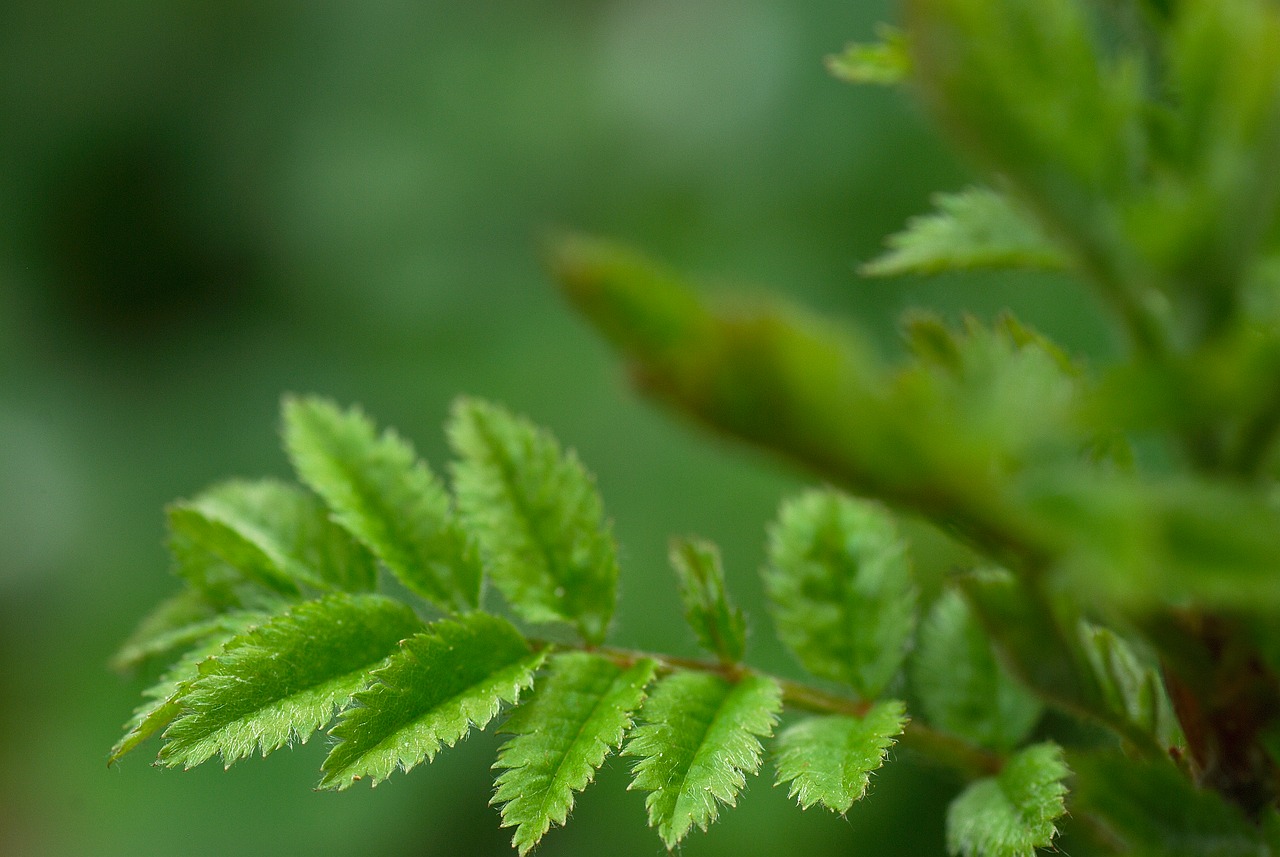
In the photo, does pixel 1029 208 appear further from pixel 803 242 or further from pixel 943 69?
pixel 803 242

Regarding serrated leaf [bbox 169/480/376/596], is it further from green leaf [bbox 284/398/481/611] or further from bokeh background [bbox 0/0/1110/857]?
bokeh background [bbox 0/0/1110/857]

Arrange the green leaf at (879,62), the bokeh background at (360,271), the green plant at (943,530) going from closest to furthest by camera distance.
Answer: the green plant at (943,530) < the green leaf at (879,62) < the bokeh background at (360,271)

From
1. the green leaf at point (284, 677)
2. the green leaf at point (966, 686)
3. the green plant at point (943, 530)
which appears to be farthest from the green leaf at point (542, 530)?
the green leaf at point (966, 686)

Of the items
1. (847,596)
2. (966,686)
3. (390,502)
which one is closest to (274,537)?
(390,502)

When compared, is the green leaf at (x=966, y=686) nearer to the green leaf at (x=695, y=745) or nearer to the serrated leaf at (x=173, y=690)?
A: the green leaf at (x=695, y=745)

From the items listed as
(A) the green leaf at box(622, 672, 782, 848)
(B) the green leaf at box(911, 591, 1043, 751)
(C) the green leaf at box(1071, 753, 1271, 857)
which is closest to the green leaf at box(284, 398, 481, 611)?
(A) the green leaf at box(622, 672, 782, 848)

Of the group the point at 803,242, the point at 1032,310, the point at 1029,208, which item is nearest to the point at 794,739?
the point at 1029,208

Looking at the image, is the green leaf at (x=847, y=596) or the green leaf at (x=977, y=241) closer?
the green leaf at (x=977, y=241)
